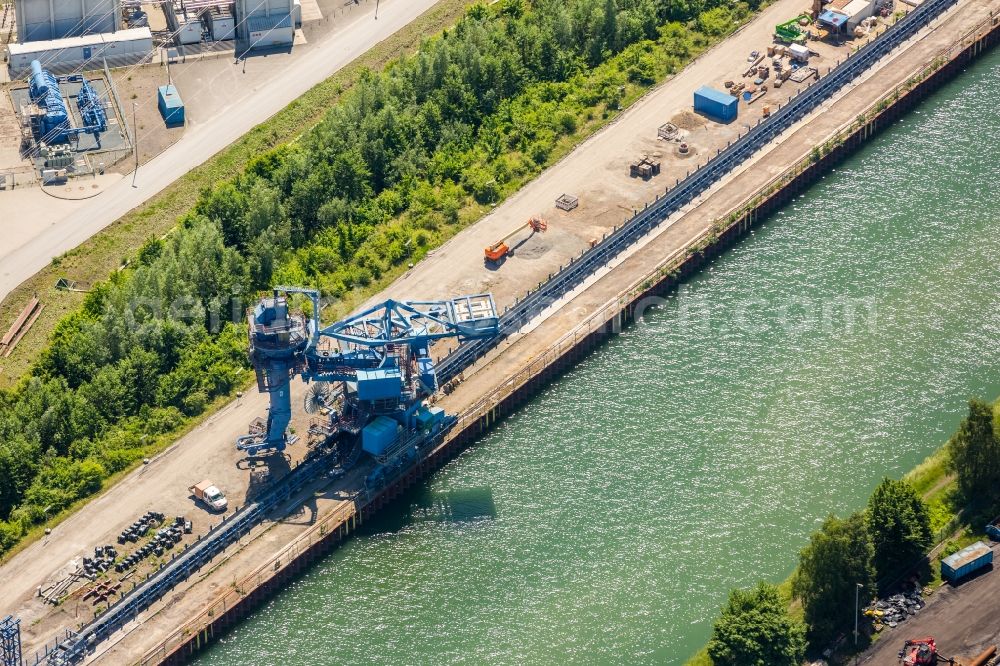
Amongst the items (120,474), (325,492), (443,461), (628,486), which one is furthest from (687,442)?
(120,474)

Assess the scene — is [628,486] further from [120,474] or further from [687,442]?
[120,474]

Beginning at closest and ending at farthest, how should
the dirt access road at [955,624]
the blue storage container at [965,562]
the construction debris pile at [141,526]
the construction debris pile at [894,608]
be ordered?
the dirt access road at [955,624]
the construction debris pile at [894,608]
the blue storage container at [965,562]
the construction debris pile at [141,526]

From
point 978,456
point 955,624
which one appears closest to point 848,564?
point 955,624

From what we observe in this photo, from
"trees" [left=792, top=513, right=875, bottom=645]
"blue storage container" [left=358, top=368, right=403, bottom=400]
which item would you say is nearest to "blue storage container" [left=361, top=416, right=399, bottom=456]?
"blue storage container" [left=358, top=368, right=403, bottom=400]

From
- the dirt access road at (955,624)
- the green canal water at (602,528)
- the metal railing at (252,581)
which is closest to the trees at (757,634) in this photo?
the green canal water at (602,528)

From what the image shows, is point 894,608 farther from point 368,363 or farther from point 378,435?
point 368,363

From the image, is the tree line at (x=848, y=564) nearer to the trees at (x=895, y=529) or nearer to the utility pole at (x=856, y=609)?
the trees at (x=895, y=529)
